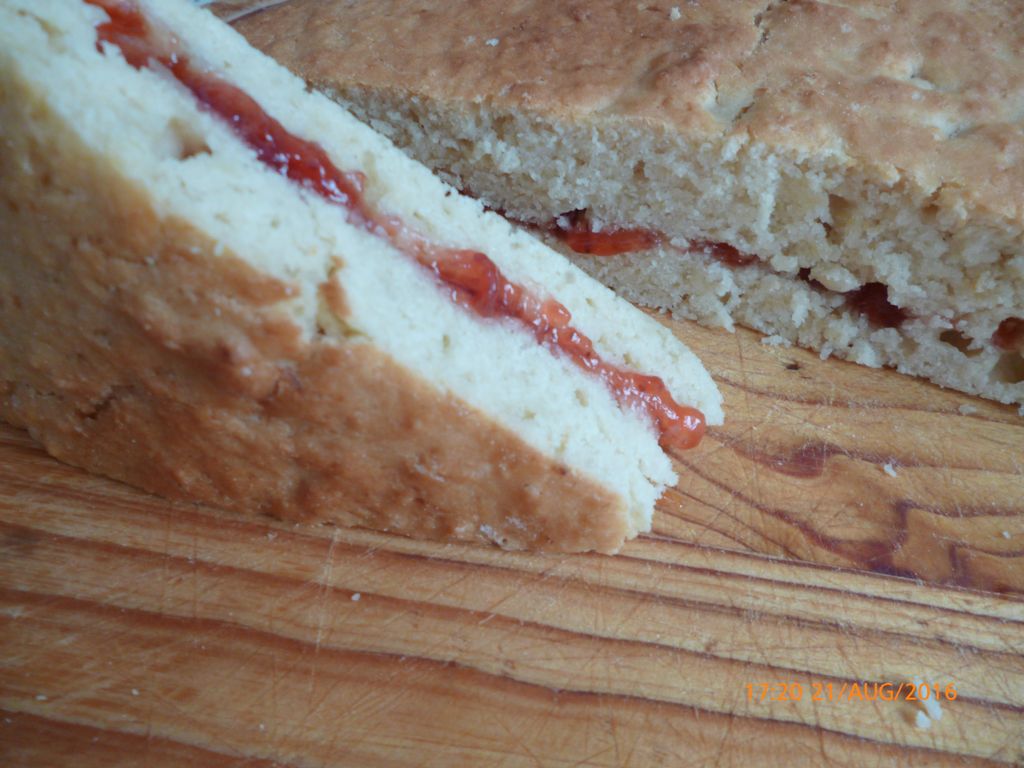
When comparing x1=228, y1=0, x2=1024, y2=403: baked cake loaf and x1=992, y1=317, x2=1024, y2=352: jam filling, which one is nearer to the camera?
x1=228, y1=0, x2=1024, y2=403: baked cake loaf

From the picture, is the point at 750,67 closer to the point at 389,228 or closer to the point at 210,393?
the point at 389,228

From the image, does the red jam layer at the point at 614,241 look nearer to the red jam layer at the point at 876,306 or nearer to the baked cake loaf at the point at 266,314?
the red jam layer at the point at 876,306

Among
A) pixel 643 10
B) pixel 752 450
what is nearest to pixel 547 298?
pixel 752 450

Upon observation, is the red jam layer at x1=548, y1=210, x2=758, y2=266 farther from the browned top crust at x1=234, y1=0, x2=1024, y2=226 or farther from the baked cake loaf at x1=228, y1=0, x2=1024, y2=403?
the browned top crust at x1=234, y1=0, x2=1024, y2=226

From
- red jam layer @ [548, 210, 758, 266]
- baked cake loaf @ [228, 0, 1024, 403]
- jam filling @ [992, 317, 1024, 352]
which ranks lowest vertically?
red jam layer @ [548, 210, 758, 266]

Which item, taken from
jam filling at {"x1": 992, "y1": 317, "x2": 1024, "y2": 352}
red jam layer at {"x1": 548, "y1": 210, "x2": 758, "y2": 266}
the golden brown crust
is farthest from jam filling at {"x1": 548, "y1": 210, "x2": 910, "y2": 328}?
the golden brown crust

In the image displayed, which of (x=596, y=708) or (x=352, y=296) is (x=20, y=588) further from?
(x=596, y=708)
